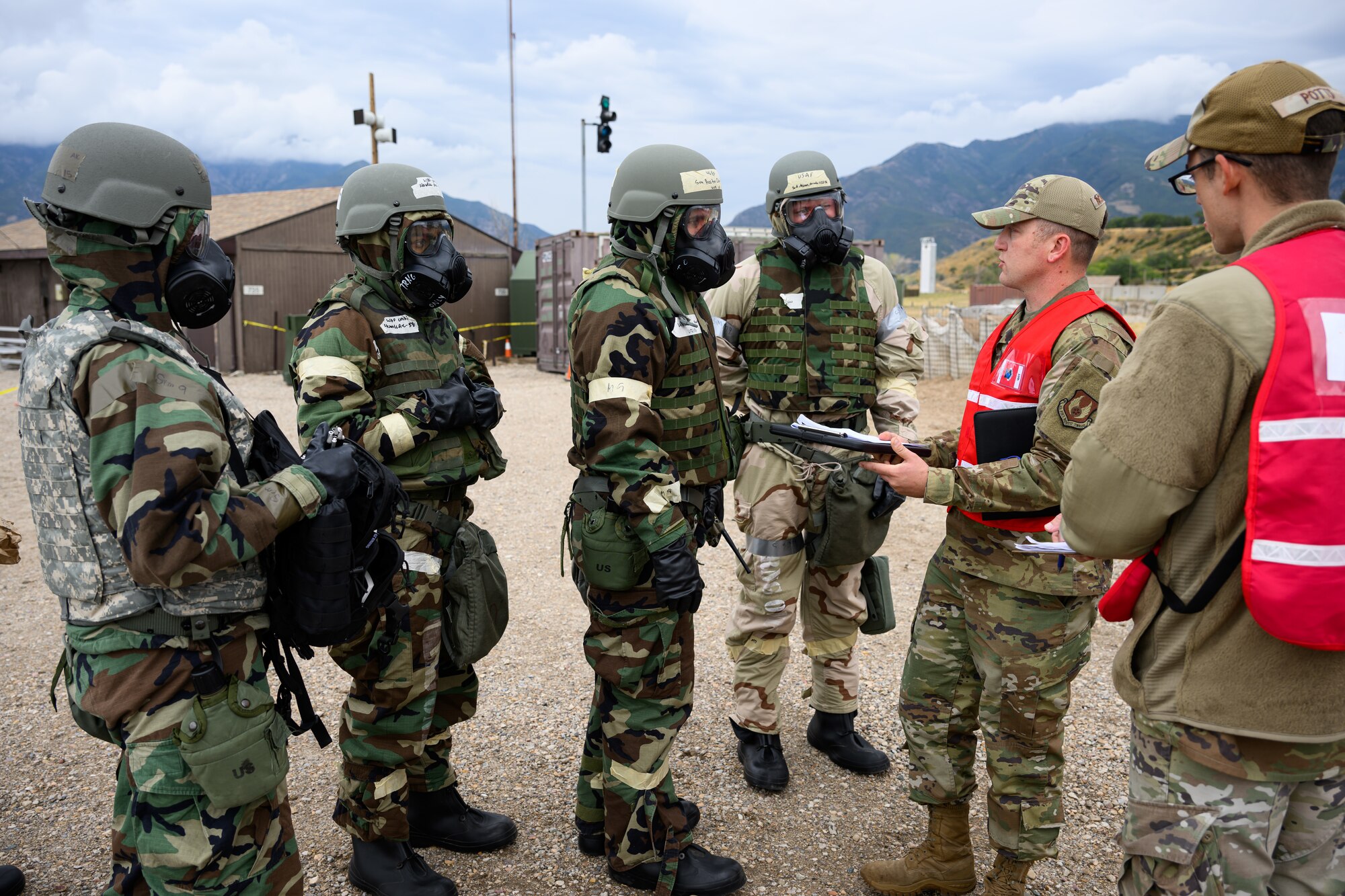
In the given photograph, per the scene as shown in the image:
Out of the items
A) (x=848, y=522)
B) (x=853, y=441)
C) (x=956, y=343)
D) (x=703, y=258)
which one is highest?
(x=703, y=258)

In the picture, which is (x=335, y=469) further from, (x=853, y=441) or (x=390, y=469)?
(x=853, y=441)

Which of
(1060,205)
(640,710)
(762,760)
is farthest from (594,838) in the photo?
(1060,205)

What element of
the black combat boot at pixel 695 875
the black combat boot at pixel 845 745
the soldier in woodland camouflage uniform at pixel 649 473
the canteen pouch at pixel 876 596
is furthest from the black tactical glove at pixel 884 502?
the black combat boot at pixel 695 875

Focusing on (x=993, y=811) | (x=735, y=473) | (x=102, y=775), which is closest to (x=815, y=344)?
(x=735, y=473)

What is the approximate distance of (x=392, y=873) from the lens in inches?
122

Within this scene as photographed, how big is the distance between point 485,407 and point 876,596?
85.0 inches

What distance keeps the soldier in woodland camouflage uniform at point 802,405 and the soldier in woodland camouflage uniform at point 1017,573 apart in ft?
3.11

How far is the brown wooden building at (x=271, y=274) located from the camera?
20625 millimetres

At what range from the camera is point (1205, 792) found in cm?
189

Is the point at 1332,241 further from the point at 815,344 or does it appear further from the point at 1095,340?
the point at 815,344

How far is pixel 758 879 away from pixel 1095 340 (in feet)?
7.64

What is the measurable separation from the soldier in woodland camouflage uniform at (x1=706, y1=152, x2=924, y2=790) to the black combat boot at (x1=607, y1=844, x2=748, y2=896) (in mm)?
644

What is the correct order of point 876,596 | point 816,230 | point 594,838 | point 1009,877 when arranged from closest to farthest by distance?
point 1009,877 → point 594,838 → point 816,230 → point 876,596

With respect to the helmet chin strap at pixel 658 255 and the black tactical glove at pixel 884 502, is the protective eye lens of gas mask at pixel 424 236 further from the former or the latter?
the black tactical glove at pixel 884 502
